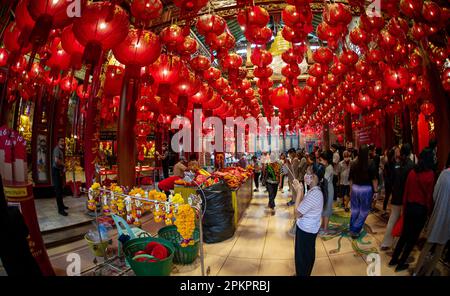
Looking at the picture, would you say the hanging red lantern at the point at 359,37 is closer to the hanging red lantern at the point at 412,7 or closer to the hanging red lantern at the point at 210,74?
the hanging red lantern at the point at 412,7

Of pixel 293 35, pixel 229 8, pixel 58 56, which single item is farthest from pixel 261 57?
pixel 58 56

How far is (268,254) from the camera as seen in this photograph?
13.1ft

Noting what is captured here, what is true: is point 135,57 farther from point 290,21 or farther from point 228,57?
point 228,57

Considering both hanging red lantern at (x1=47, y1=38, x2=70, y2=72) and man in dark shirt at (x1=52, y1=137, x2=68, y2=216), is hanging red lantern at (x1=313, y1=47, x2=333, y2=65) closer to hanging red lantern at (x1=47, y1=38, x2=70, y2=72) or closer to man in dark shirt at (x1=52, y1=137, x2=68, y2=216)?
hanging red lantern at (x1=47, y1=38, x2=70, y2=72)

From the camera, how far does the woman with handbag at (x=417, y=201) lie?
3088 millimetres

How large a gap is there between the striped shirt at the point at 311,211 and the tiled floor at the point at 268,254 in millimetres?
991

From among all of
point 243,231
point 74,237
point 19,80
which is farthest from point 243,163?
point 19,80

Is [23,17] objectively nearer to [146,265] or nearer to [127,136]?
[146,265]

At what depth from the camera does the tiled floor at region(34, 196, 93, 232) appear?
499 cm

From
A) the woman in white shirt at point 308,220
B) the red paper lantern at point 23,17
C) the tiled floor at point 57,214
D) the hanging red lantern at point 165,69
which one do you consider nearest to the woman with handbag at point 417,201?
the woman in white shirt at point 308,220

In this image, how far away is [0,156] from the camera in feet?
8.43

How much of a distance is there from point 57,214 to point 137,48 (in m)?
4.94

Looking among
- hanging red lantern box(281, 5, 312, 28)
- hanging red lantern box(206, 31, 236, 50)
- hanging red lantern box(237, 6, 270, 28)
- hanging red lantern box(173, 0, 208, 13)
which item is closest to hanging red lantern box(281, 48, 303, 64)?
hanging red lantern box(206, 31, 236, 50)
